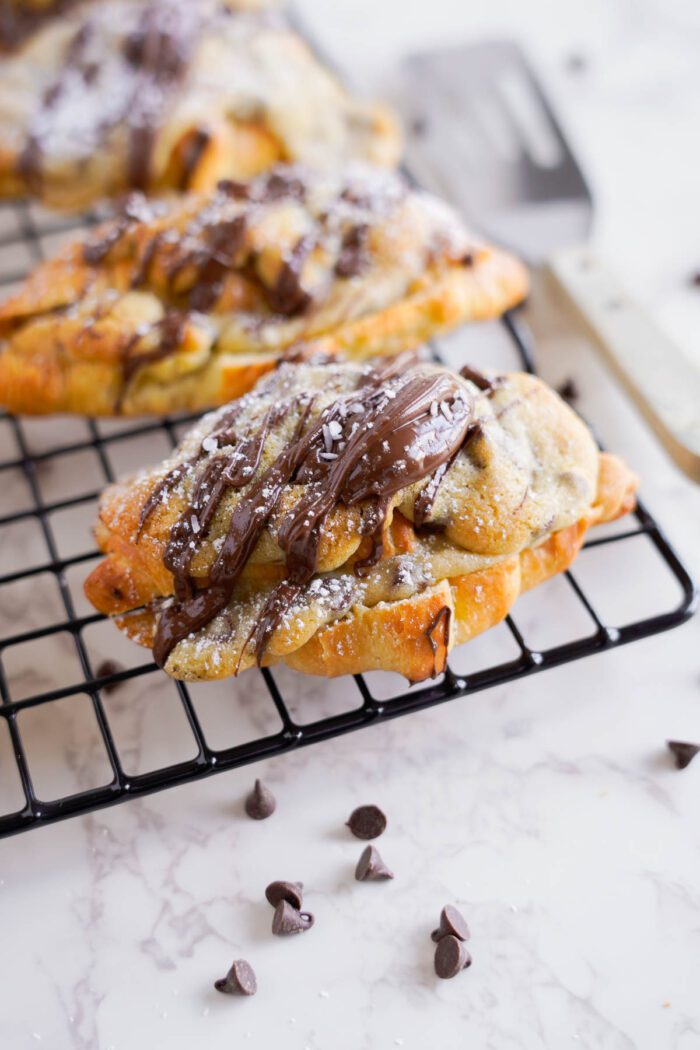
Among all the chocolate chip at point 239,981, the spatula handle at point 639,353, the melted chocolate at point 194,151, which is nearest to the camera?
the chocolate chip at point 239,981

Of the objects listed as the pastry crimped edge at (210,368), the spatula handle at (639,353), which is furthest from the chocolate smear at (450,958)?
Answer: the pastry crimped edge at (210,368)

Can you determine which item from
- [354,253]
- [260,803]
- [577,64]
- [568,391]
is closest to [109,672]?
[260,803]

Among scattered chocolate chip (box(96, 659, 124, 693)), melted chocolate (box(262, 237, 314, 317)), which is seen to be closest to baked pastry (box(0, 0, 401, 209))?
melted chocolate (box(262, 237, 314, 317))

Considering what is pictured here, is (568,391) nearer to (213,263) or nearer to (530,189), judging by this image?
(530,189)

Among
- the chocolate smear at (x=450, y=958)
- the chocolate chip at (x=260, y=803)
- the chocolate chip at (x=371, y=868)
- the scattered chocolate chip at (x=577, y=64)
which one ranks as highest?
the scattered chocolate chip at (x=577, y=64)

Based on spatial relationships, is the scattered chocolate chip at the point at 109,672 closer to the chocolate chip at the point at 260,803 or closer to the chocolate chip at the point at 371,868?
the chocolate chip at the point at 260,803

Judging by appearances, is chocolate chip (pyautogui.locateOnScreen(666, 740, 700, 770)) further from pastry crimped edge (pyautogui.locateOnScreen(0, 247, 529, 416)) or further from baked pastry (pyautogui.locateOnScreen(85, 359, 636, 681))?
pastry crimped edge (pyautogui.locateOnScreen(0, 247, 529, 416))
